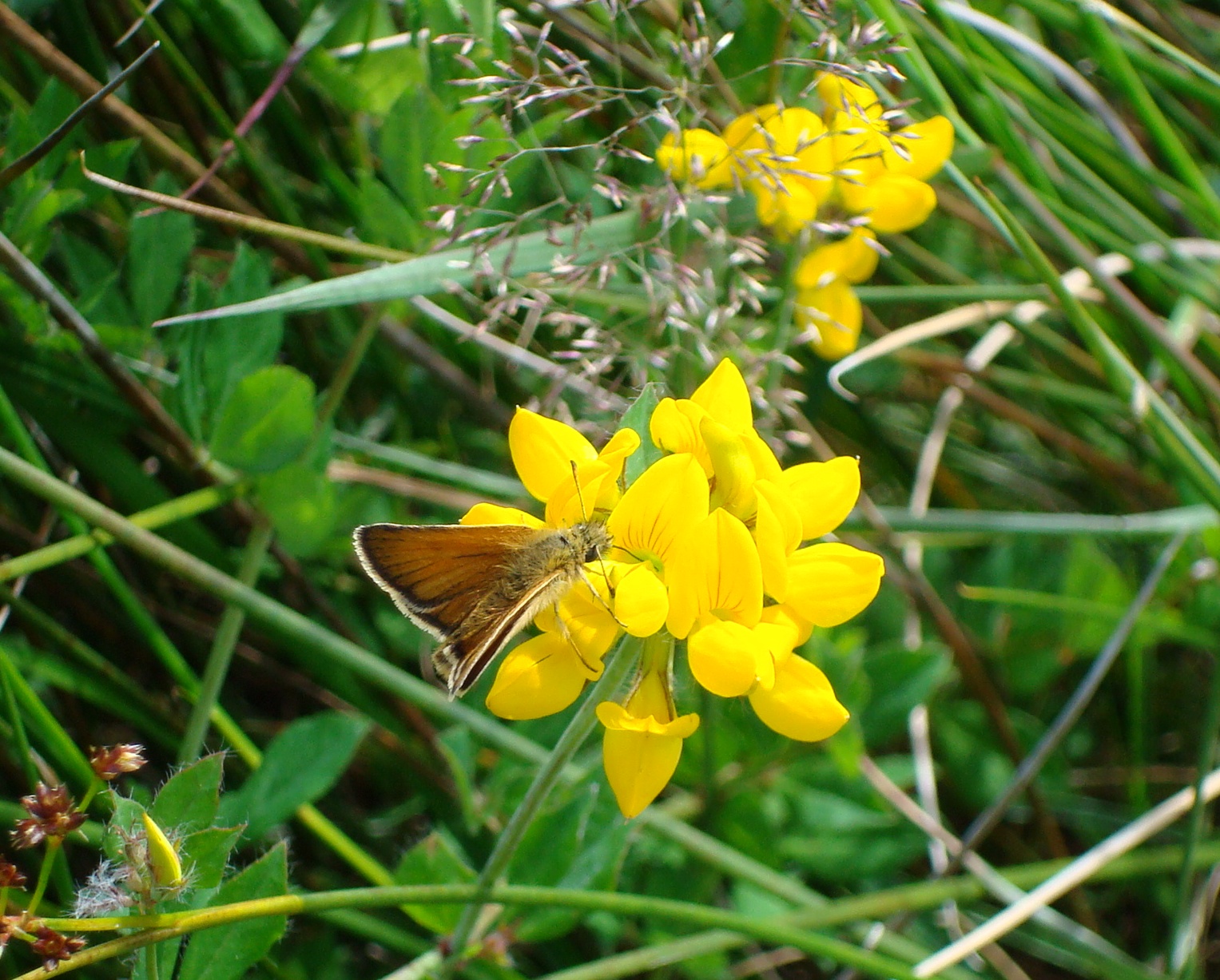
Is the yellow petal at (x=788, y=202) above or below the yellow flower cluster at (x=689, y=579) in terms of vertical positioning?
above

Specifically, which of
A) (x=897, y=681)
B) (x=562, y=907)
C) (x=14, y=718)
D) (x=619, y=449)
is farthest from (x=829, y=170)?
(x=14, y=718)

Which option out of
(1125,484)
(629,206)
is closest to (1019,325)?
(1125,484)

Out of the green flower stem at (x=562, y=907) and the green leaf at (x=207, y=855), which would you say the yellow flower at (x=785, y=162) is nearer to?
the green flower stem at (x=562, y=907)

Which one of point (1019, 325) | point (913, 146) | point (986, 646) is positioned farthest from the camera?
point (986, 646)

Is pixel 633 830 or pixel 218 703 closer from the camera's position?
pixel 633 830

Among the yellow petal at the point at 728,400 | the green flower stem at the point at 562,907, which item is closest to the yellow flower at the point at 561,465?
the yellow petal at the point at 728,400

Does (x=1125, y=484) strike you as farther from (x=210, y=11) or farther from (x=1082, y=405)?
(x=210, y=11)

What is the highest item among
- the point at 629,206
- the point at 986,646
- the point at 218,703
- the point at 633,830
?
the point at 629,206
